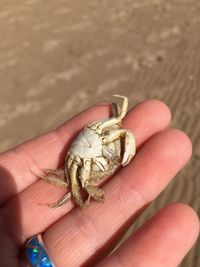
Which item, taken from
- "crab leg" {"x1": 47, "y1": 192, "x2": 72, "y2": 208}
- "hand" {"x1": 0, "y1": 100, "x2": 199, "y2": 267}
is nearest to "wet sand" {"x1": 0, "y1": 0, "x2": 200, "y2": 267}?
"hand" {"x1": 0, "y1": 100, "x2": 199, "y2": 267}

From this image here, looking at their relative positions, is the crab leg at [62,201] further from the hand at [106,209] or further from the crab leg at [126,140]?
the crab leg at [126,140]

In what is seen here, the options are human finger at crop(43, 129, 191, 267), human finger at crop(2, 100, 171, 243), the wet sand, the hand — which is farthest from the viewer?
the wet sand

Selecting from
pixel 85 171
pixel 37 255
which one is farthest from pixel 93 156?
pixel 37 255

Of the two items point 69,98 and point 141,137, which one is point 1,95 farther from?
point 141,137

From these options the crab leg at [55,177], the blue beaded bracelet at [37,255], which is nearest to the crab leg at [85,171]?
the crab leg at [55,177]

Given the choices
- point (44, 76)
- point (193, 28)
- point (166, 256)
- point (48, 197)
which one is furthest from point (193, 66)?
point (166, 256)

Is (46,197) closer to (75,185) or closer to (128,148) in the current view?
(75,185)

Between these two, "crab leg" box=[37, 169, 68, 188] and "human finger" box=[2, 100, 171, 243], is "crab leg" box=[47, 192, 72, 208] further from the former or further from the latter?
"crab leg" box=[37, 169, 68, 188]
